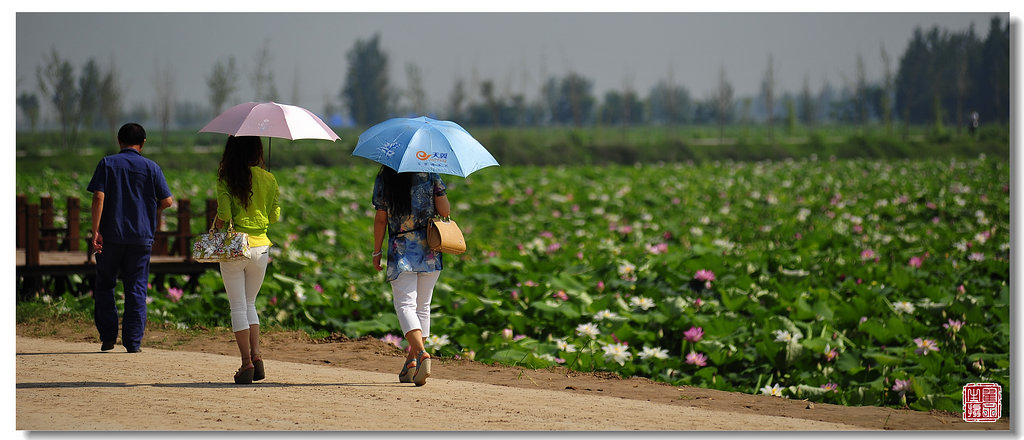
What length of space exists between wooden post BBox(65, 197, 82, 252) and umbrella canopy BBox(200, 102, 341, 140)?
4268 millimetres

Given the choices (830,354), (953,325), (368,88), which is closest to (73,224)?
(830,354)

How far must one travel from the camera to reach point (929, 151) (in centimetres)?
1633

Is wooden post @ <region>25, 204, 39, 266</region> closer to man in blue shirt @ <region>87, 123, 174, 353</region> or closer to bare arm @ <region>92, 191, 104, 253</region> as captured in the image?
man in blue shirt @ <region>87, 123, 174, 353</region>

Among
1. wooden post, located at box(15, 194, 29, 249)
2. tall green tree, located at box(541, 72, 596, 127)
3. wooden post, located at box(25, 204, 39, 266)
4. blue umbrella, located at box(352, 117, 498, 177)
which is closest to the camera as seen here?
blue umbrella, located at box(352, 117, 498, 177)

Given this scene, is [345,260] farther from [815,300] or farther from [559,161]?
[559,161]

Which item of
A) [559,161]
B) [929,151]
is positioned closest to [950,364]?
[929,151]

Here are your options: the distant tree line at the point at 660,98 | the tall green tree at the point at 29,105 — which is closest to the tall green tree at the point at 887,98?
the distant tree line at the point at 660,98

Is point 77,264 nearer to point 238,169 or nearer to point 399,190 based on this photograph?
point 238,169

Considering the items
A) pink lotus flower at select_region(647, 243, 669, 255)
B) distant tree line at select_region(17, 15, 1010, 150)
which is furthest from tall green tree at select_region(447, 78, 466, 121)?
pink lotus flower at select_region(647, 243, 669, 255)

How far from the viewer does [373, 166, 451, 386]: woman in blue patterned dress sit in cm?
442

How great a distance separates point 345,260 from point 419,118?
15.0 ft

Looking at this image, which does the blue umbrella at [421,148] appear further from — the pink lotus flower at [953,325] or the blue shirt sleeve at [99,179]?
the pink lotus flower at [953,325]

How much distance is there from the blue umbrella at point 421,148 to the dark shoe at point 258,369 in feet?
3.68

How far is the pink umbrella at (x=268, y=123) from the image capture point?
13.9 ft
